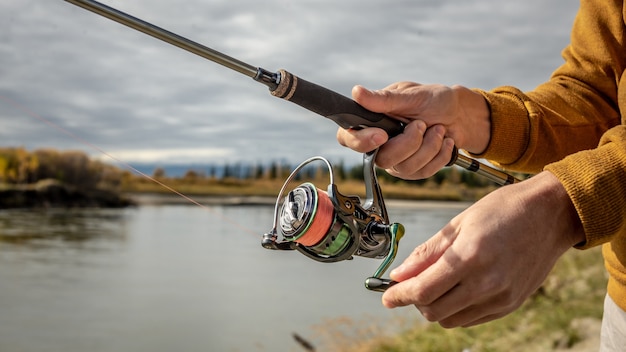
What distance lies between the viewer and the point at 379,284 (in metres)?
1.03

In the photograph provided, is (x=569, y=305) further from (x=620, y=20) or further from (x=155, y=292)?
(x=155, y=292)

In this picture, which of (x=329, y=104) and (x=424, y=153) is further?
(x=424, y=153)

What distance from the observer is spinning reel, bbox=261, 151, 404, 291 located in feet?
4.27

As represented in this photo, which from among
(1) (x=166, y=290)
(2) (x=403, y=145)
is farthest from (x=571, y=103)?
(1) (x=166, y=290)

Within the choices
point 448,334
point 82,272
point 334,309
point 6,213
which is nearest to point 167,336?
point 334,309

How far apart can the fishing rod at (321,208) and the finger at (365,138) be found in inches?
1.3

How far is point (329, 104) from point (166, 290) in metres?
18.5

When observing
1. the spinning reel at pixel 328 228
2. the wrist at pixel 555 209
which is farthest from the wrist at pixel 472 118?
the wrist at pixel 555 209

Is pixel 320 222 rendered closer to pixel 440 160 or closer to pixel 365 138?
pixel 365 138

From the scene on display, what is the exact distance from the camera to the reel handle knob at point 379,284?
3.34 feet

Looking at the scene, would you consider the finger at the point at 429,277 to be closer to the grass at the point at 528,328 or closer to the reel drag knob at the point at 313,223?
the reel drag knob at the point at 313,223

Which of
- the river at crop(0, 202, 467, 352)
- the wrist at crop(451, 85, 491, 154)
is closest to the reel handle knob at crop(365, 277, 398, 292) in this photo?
the wrist at crop(451, 85, 491, 154)

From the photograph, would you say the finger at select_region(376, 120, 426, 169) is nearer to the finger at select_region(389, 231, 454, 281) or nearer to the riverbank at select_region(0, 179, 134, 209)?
the finger at select_region(389, 231, 454, 281)

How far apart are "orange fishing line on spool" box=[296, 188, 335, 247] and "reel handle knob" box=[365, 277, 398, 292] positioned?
0.26 metres
